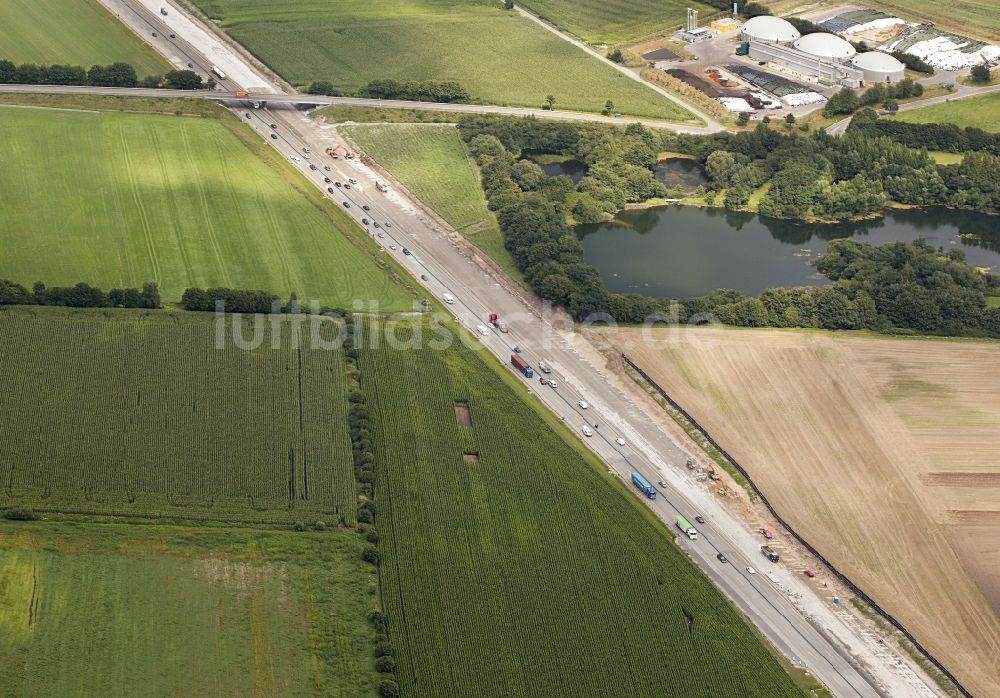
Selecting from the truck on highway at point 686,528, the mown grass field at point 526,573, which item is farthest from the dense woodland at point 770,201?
the truck on highway at point 686,528

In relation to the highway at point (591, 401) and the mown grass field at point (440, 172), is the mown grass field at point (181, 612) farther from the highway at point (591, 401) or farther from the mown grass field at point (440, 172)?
the mown grass field at point (440, 172)

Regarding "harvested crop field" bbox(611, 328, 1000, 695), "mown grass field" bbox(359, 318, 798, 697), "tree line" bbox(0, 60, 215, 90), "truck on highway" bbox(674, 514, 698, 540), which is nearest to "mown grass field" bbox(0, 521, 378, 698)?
"mown grass field" bbox(359, 318, 798, 697)

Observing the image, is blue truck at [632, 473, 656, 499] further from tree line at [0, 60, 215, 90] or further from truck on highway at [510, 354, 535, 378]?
tree line at [0, 60, 215, 90]

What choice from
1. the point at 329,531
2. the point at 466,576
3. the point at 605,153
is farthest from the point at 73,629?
the point at 605,153

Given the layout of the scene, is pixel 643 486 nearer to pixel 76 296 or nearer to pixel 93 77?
pixel 76 296

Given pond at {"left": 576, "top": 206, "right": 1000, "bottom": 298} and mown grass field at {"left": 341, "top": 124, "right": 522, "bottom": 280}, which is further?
mown grass field at {"left": 341, "top": 124, "right": 522, "bottom": 280}

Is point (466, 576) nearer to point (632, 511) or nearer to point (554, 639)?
point (554, 639)
